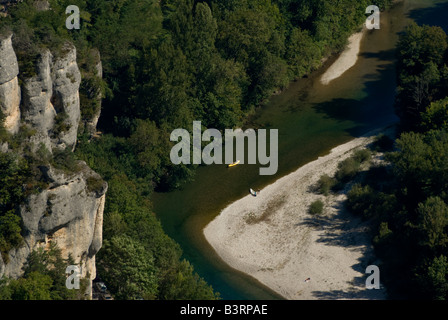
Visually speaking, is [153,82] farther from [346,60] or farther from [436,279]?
[436,279]

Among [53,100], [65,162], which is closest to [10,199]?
[65,162]

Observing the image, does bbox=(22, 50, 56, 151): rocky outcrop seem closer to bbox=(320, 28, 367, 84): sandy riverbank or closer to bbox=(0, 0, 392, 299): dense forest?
bbox=(0, 0, 392, 299): dense forest

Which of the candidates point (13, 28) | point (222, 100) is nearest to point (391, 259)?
point (222, 100)

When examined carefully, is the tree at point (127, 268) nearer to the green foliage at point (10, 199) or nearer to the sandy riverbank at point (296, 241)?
the sandy riverbank at point (296, 241)

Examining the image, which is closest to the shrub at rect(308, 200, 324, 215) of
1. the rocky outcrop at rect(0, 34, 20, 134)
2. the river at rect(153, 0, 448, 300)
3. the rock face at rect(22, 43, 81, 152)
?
the river at rect(153, 0, 448, 300)

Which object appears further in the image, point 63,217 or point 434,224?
point 434,224

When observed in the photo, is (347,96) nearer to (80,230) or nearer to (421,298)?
(421,298)

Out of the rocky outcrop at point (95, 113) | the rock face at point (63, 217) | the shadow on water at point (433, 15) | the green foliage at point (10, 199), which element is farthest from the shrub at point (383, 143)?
the green foliage at point (10, 199)
